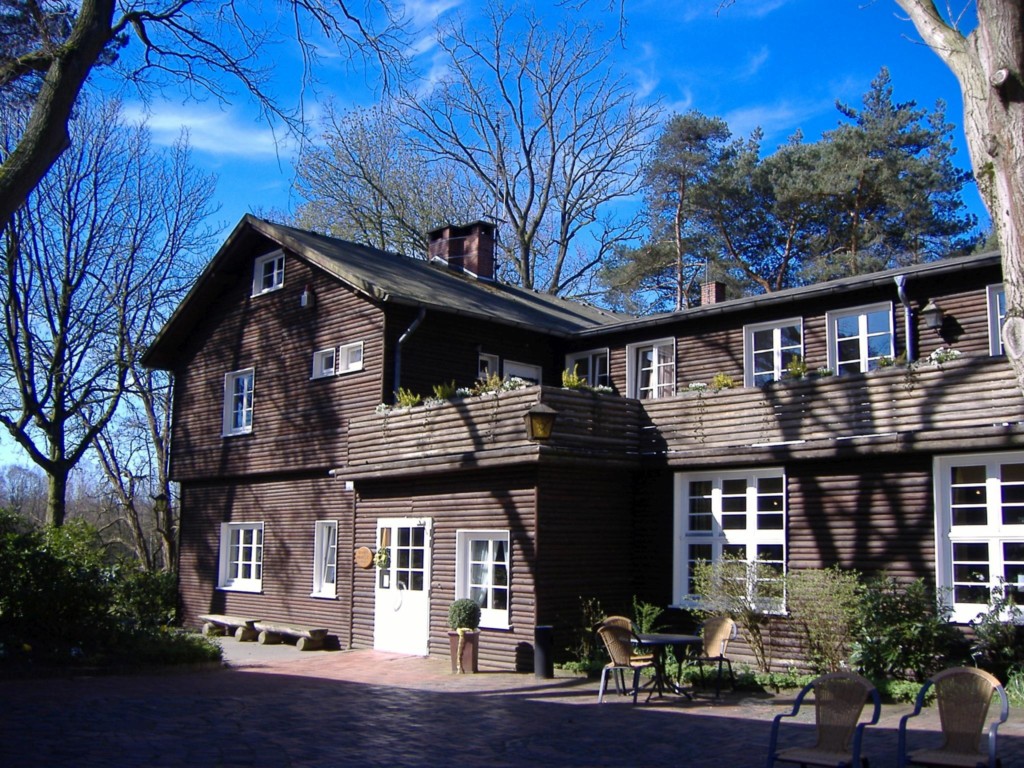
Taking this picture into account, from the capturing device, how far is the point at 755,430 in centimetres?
1432

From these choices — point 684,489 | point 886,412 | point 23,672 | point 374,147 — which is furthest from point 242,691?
point 374,147

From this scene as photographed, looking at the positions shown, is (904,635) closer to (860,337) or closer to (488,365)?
(860,337)

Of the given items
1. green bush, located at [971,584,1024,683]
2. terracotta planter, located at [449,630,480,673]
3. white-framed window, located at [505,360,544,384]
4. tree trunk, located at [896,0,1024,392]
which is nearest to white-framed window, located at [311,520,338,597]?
white-framed window, located at [505,360,544,384]

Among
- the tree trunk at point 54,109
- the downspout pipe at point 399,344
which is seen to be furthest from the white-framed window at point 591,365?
the tree trunk at point 54,109

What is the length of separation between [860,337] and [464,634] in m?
7.82

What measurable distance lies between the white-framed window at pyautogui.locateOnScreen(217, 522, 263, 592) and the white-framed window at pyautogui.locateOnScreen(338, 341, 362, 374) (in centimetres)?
422

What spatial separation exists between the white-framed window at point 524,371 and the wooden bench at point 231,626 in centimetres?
700

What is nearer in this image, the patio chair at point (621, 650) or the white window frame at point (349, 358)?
the patio chair at point (621, 650)

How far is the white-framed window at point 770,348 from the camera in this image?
673 inches

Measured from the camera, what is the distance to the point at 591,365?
2022cm

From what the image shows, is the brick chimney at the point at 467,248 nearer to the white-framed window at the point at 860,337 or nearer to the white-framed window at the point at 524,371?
the white-framed window at the point at 524,371

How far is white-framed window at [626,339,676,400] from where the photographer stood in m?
18.7

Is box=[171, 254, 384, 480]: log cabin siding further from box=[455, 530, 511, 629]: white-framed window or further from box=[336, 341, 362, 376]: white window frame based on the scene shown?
box=[455, 530, 511, 629]: white-framed window

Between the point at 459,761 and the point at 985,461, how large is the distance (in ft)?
25.1
